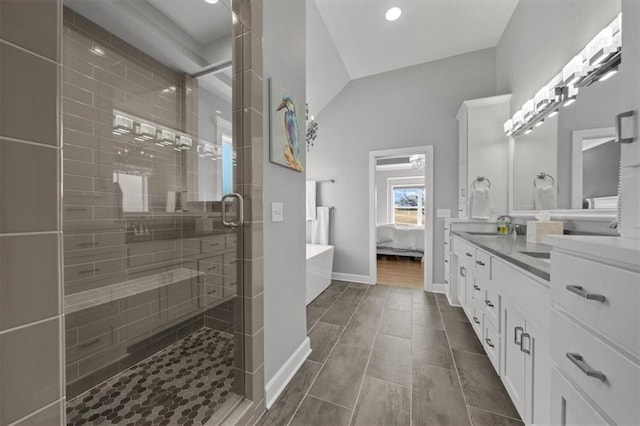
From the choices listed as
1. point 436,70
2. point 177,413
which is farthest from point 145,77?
point 436,70

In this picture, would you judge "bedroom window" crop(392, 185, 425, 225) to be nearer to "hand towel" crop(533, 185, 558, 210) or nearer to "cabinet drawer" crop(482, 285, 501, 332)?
"hand towel" crop(533, 185, 558, 210)

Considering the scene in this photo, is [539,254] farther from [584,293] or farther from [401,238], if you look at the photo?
[401,238]

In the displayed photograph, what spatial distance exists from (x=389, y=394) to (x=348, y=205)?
2.61 meters

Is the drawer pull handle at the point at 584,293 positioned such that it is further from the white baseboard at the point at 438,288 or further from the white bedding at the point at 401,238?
the white bedding at the point at 401,238

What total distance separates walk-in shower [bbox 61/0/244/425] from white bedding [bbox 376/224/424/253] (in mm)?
4362

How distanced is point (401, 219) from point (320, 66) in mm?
5274

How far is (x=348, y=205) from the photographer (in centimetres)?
373

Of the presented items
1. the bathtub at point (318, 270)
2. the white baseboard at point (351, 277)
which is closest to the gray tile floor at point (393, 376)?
the bathtub at point (318, 270)

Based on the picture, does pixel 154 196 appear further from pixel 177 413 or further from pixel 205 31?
pixel 177 413

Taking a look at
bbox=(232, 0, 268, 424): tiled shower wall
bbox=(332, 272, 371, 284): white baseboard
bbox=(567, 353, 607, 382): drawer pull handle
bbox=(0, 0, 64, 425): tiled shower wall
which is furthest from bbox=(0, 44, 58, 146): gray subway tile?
bbox=(332, 272, 371, 284): white baseboard

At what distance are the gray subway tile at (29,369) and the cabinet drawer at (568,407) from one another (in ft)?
3.95

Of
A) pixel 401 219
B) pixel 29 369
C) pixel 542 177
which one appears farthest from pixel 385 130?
pixel 401 219

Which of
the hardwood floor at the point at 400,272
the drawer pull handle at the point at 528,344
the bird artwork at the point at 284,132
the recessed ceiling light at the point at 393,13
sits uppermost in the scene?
the recessed ceiling light at the point at 393,13

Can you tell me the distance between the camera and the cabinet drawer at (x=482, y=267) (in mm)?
1550
